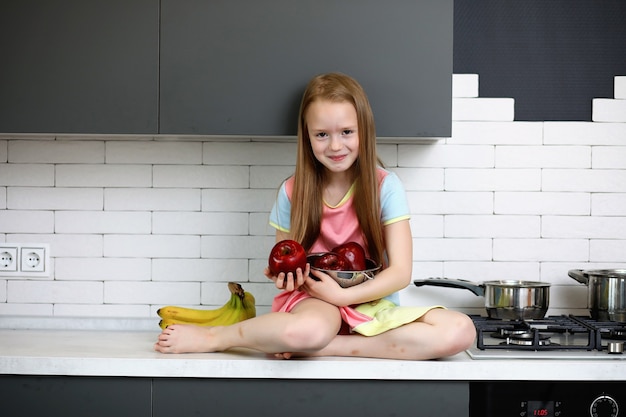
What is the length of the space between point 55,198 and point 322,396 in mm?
1271

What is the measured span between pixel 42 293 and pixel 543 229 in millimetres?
1762

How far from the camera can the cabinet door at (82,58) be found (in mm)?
2340

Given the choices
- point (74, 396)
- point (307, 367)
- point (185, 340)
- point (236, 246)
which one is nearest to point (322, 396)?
point (307, 367)

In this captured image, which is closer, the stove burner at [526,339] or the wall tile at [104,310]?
the stove burner at [526,339]

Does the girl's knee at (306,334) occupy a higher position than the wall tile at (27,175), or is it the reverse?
the wall tile at (27,175)

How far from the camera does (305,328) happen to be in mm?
2037

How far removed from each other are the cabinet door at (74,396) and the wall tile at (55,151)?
2.94 ft

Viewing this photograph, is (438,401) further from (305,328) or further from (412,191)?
(412,191)

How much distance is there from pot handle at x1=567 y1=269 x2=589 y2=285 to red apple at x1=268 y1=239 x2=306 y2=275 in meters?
0.99

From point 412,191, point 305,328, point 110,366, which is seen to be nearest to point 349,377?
point 305,328

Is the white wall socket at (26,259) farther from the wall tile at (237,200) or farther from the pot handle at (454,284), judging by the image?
the pot handle at (454,284)

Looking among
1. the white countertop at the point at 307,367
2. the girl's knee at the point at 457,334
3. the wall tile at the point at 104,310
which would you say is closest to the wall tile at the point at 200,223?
the wall tile at the point at 104,310

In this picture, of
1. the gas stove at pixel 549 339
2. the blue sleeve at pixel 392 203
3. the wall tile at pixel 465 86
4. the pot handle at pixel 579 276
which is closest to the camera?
the gas stove at pixel 549 339

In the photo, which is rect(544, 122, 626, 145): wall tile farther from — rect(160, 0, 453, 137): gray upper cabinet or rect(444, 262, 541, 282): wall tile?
rect(160, 0, 453, 137): gray upper cabinet
